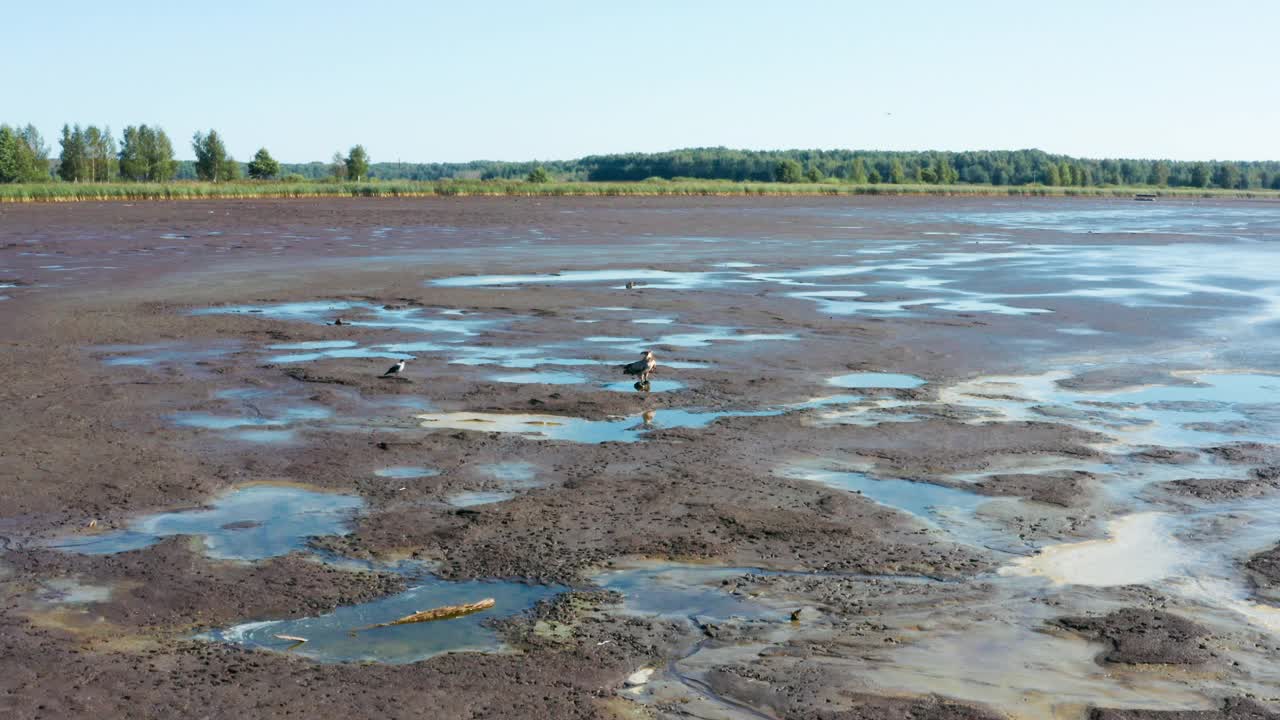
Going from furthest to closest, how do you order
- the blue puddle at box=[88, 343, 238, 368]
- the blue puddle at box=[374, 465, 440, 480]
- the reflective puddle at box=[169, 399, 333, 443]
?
1. the blue puddle at box=[88, 343, 238, 368]
2. the reflective puddle at box=[169, 399, 333, 443]
3. the blue puddle at box=[374, 465, 440, 480]

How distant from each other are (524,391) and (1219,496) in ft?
23.9

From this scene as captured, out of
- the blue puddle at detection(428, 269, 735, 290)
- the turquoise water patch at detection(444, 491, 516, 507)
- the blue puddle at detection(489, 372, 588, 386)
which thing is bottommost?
the turquoise water patch at detection(444, 491, 516, 507)

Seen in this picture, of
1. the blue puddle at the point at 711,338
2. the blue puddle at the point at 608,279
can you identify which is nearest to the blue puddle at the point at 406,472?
the blue puddle at the point at 711,338

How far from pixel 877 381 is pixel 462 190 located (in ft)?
337

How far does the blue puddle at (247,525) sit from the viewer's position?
8648 millimetres

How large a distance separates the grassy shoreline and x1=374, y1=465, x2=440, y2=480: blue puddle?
262ft

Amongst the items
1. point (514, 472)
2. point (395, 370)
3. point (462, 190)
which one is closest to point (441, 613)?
point (514, 472)

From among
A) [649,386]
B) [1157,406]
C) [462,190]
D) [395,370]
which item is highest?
[462,190]

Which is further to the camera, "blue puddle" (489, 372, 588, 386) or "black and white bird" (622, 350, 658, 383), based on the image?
"black and white bird" (622, 350, 658, 383)

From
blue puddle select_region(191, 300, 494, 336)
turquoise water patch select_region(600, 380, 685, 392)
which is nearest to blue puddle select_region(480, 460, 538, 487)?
turquoise water patch select_region(600, 380, 685, 392)

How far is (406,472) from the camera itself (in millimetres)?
10883

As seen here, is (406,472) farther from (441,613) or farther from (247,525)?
(441,613)

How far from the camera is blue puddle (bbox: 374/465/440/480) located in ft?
35.2

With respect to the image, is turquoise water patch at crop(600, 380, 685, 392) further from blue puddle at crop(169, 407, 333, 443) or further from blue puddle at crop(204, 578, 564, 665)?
blue puddle at crop(204, 578, 564, 665)
